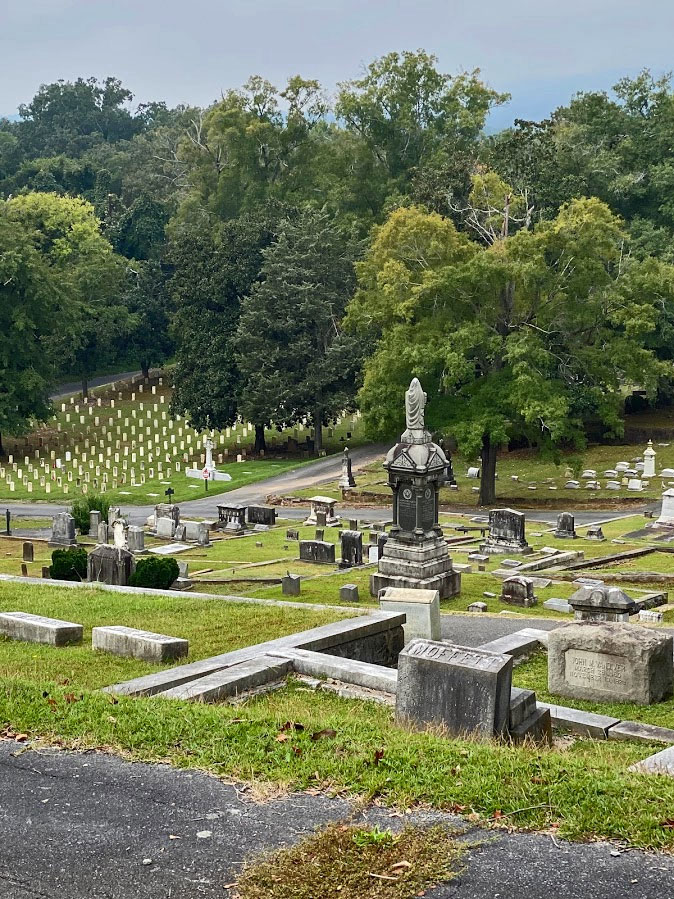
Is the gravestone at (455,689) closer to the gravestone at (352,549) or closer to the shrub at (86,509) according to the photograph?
the gravestone at (352,549)

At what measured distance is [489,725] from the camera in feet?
26.8

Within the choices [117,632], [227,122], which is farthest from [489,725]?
[227,122]

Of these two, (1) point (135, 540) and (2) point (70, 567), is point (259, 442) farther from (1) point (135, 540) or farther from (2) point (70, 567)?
(2) point (70, 567)

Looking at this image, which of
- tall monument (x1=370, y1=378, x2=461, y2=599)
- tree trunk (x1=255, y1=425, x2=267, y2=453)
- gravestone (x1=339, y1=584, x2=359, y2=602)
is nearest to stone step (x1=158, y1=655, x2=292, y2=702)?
gravestone (x1=339, y1=584, x2=359, y2=602)

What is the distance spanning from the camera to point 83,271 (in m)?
64.4

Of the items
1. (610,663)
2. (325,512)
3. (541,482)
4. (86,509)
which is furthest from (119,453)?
(610,663)

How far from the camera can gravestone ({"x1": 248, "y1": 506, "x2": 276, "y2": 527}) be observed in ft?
110

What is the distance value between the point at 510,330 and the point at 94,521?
1610 centimetres

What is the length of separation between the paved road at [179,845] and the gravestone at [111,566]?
14003 mm

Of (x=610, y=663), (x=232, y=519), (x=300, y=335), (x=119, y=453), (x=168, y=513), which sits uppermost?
(x=300, y=335)

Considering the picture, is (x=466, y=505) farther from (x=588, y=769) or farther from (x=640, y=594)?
(x=588, y=769)

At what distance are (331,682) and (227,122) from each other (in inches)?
2296

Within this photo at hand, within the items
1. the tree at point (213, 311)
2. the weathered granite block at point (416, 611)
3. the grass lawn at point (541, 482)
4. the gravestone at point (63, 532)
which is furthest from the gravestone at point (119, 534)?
the tree at point (213, 311)

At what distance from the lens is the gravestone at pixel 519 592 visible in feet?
63.6
